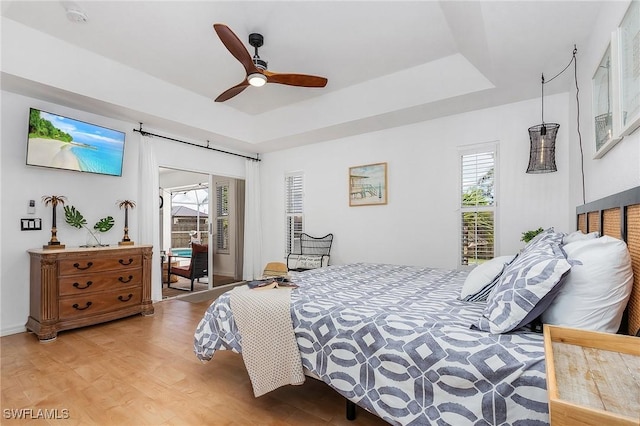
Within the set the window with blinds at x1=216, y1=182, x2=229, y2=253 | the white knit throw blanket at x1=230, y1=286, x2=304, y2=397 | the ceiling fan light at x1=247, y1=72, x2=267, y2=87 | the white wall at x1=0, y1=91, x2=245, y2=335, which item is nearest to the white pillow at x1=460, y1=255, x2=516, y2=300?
the white knit throw blanket at x1=230, y1=286, x2=304, y2=397

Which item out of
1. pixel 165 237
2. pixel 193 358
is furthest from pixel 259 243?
pixel 193 358

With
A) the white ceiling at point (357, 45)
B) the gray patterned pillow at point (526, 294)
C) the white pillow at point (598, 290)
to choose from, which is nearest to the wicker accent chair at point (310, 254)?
the white ceiling at point (357, 45)

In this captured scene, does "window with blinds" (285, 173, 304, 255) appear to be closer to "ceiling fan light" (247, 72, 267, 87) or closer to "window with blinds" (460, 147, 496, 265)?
"window with blinds" (460, 147, 496, 265)

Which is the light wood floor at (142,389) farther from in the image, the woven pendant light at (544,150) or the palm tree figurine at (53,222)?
the woven pendant light at (544,150)

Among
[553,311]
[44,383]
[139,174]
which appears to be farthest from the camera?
[139,174]

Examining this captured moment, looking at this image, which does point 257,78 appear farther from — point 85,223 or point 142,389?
point 85,223

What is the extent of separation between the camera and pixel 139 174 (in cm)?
440

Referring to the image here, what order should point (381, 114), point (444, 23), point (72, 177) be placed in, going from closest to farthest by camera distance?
point (444, 23) < point (72, 177) < point (381, 114)

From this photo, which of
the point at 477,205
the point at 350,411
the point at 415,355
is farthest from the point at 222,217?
the point at 415,355

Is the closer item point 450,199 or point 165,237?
point 450,199

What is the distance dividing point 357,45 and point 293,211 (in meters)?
3.20

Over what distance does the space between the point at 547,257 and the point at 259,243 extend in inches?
205

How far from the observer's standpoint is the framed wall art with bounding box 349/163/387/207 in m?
4.72

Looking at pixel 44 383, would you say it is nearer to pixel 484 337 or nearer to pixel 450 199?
pixel 484 337
